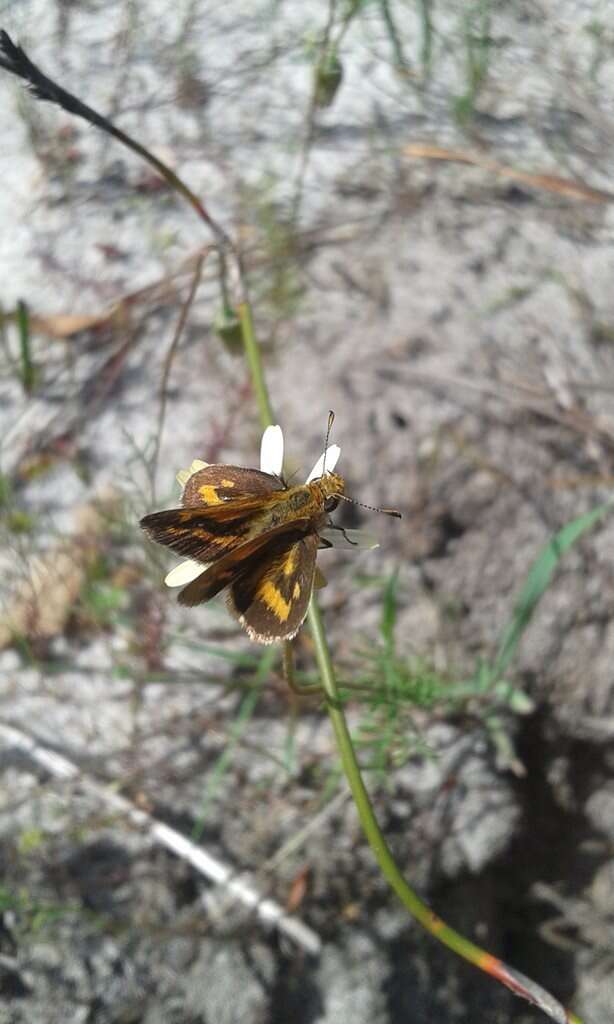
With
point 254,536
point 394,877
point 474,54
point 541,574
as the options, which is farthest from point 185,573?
point 474,54

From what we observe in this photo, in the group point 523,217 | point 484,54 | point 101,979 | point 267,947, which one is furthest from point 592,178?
point 101,979

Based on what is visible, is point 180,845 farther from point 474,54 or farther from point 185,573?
point 474,54

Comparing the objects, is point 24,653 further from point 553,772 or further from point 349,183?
point 349,183

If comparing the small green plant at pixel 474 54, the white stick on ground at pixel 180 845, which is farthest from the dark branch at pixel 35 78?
the small green plant at pixel 474 54

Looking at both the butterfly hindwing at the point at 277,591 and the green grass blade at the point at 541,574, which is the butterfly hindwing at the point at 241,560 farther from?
the green grass blade at the point at 541,574

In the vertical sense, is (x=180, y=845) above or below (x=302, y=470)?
below

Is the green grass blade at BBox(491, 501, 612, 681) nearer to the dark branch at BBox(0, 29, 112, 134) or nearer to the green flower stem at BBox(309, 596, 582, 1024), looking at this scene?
the green flower stem at BBox(309, 596, 582, 1024)
